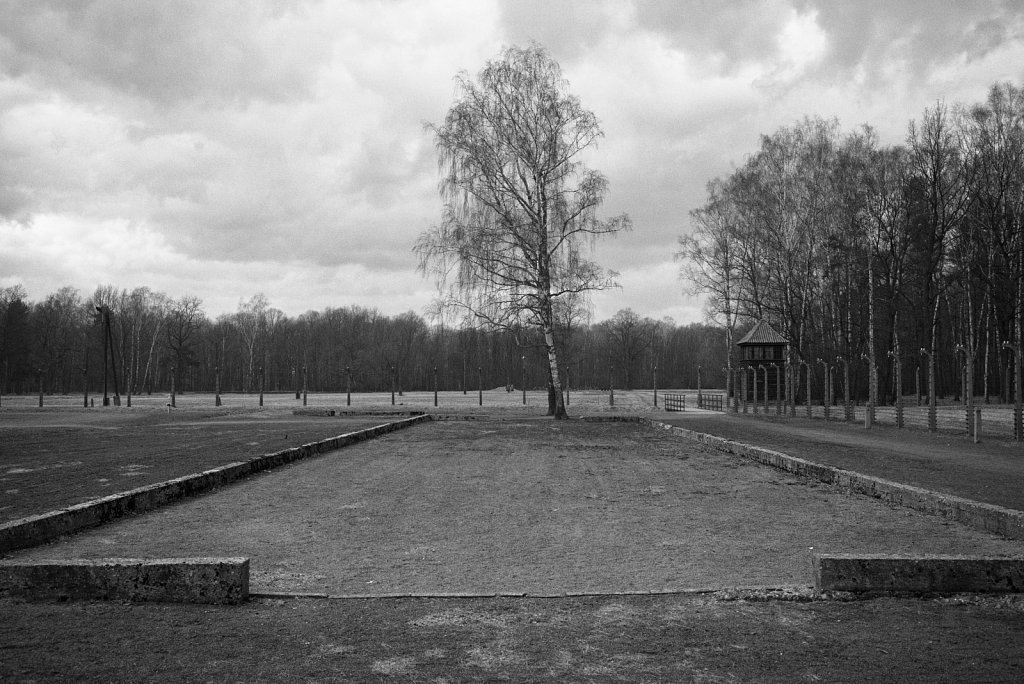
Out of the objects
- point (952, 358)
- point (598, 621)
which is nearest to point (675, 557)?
point (598, 621)

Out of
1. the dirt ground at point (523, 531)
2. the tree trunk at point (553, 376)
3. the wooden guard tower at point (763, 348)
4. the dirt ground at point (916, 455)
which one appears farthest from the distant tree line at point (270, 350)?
the dirt ground at point (523, 531)

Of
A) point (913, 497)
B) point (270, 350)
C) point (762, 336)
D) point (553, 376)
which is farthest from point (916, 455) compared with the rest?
point (270, 350)

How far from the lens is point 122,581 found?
16.8 ft

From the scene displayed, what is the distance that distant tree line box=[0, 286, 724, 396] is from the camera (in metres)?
77.6

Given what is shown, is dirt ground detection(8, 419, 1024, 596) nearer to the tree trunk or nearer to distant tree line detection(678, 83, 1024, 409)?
the tree trunk

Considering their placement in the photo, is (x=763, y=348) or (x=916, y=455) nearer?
(x=916, y=455)

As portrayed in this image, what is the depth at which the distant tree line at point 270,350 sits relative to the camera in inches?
3054

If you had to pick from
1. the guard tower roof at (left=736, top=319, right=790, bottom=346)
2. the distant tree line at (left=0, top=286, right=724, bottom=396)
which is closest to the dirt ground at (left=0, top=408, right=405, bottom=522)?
the guard tower roof at (left=736, top=319, right=790, bottom=346)

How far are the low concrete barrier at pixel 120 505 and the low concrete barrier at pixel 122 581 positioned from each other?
5.51ft

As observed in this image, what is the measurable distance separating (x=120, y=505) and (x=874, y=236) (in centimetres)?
3600

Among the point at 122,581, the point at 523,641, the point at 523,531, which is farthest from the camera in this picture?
the point at 523,531

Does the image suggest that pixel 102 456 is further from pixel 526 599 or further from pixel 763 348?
pixel 763 348

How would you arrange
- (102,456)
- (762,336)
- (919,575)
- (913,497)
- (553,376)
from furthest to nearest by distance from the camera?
(762,336) → (553,376) → (102,456) → (913,497) → (919,575)

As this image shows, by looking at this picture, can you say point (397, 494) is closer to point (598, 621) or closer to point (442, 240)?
point (598, 621)
